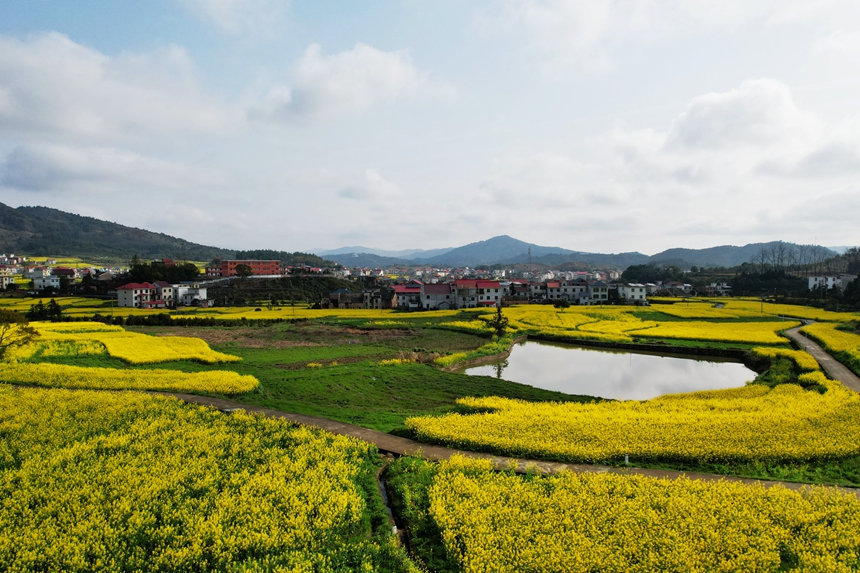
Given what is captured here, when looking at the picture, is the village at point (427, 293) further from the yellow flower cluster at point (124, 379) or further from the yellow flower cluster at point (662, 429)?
the yellow flower cluster at point (662, 429)

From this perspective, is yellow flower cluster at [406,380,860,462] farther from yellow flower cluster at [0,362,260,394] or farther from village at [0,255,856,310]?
village at [0,255,856,310]

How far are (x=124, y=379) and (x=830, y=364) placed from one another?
41.2 m

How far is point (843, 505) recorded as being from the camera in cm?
1041

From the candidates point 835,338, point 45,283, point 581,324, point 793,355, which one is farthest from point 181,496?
point 45,283

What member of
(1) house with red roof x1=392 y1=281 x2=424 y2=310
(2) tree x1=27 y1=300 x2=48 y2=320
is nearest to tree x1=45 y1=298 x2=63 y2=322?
(2) tree x1=27 y1=300 x2=48 y2=320

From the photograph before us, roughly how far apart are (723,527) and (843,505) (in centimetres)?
342

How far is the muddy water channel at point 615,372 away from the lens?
28.3 metres

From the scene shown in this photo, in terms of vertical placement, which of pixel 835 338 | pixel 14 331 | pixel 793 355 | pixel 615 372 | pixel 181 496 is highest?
pixel 14 331

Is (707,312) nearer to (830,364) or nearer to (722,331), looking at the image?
(722,331)

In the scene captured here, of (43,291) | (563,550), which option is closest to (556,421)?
(563,550)

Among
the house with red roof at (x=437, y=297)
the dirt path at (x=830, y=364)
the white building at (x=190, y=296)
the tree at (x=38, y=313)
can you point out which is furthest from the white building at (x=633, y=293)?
the tree at (x=38, y=313)

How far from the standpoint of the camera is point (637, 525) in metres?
9.55

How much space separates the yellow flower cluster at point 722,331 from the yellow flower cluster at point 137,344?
124ft

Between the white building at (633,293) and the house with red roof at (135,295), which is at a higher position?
the white building at (633,293)
